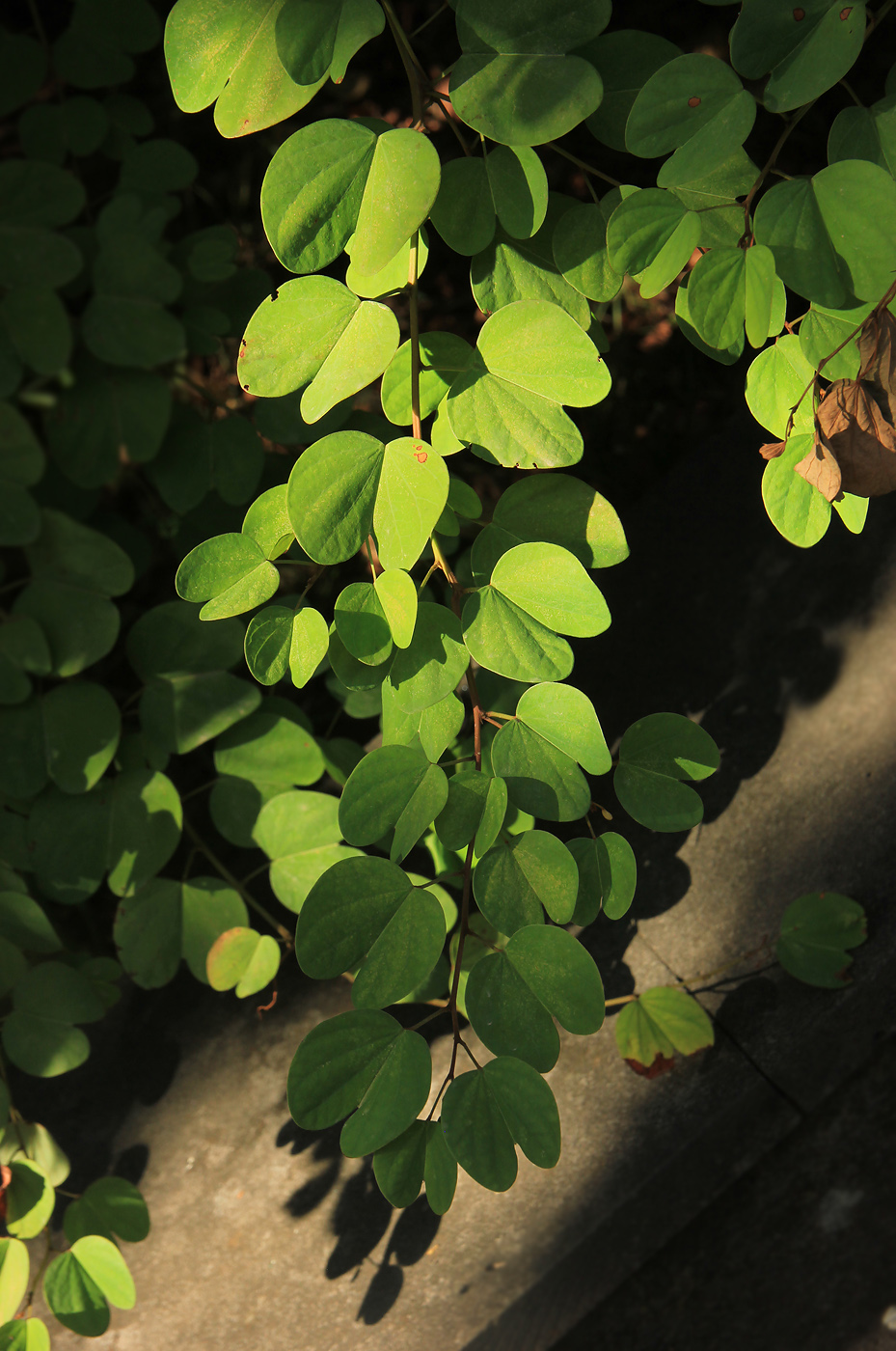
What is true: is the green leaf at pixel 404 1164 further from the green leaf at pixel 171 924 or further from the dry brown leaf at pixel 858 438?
the dry brown leaf at pixel 858 438

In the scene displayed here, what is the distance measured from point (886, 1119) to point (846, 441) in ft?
4.34

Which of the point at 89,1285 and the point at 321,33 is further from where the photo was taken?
the point at 89,1285

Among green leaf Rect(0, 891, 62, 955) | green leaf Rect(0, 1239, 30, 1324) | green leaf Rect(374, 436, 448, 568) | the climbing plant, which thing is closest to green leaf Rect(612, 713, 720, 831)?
the climbing plant

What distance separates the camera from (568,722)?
699 millimetres

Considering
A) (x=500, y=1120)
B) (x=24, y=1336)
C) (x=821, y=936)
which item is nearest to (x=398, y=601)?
(x=500, y=1120)

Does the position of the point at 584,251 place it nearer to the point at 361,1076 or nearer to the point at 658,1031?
the point at 361,1076

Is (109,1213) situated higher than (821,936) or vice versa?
(821,936)

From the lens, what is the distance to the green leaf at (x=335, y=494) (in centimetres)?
61

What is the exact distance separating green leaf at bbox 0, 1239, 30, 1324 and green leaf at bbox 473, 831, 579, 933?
0.76 m

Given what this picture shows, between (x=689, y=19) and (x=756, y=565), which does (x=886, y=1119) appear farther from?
(x=689, y=19)

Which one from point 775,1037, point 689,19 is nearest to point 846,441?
point 775,1037

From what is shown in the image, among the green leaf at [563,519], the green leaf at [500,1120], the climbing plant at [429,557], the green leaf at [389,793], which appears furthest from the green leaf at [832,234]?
the green leaf at [500,1120]

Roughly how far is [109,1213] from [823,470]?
1.17m

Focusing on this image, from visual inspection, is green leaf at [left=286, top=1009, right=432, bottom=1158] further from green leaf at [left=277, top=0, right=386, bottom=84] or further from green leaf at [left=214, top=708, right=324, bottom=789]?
green leaf at [left=277, top=0, right=386, bottom=84]
